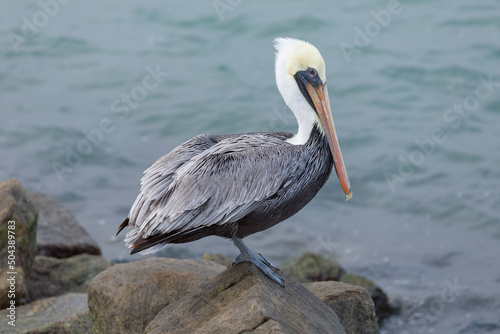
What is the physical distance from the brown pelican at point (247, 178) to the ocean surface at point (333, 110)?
3.54m

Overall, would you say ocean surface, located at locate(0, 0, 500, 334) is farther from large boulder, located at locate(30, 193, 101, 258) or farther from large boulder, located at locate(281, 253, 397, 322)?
large boulder, located at locate(30, 193, 101, 258)

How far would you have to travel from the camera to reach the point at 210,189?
4.21 m

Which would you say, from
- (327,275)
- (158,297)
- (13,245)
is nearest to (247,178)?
(158,297)

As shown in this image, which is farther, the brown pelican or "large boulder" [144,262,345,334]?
the brown pelican

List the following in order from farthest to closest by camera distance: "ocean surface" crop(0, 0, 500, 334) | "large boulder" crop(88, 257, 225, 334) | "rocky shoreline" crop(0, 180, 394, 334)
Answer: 1. "ocean surface" crop(0, 0, 500, 334)
2. "large boulder" crop(88, 257, 225, 334)
3. "rocky shoreline" crop(0, 180, 394, 334)

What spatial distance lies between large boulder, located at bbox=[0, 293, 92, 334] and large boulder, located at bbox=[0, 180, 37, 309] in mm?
161

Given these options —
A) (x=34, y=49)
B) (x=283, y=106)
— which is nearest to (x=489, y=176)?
(x=283, y=106)

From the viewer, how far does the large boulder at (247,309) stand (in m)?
3.81

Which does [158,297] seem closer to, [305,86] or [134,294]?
[134,294]

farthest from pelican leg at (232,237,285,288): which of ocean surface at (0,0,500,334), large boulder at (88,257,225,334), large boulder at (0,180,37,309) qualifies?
ocean surface at (0,0,500,334)

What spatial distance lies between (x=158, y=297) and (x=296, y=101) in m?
1.82

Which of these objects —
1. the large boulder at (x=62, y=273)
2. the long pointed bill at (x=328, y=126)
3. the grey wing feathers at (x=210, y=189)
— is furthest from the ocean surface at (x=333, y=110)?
the grey wing feathers at (x=210, y=189)

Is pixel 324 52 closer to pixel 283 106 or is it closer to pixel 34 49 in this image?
pixel 283 106

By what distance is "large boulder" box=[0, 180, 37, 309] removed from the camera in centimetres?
559
